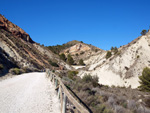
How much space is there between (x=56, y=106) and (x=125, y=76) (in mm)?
25088

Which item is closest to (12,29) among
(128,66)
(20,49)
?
(20,49)

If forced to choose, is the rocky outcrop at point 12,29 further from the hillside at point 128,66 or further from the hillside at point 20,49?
the hillside at point 128,66

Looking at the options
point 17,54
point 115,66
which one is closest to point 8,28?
point 17,54

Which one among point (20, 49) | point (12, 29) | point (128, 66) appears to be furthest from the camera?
point (12, 29)

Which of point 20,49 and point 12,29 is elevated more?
point 12,29

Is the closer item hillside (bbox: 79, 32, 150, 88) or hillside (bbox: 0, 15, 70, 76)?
hillside (bbox: 79, 32, 150, 88)

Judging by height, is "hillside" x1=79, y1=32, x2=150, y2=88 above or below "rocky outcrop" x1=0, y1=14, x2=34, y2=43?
below

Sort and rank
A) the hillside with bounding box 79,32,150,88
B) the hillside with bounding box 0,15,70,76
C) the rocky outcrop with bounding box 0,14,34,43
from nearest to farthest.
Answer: the hillside with bounding box 79,32,150,88 < the hillside with bounding box 0,15,70,76 < the rocky outcrop with bounding box 0,14,34,43

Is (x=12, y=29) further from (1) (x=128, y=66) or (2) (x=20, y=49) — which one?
(1) (x=128, y=66)

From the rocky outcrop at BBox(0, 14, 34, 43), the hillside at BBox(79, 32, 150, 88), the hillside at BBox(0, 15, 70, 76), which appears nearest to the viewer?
the hillside at BBox(79, 32, 150, 88)

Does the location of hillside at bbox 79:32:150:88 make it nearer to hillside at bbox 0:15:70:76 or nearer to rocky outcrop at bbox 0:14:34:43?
hillside at bbox 0:15:70:76

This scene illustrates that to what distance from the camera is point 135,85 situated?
2561 centimetres

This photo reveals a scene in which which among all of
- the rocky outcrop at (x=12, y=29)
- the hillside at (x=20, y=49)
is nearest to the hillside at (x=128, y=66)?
the hillside at (x=20, y=49)

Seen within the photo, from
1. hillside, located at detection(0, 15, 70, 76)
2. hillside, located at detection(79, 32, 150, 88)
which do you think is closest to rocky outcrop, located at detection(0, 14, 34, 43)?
hillside, located at detection(0, 15, 70, 76)
